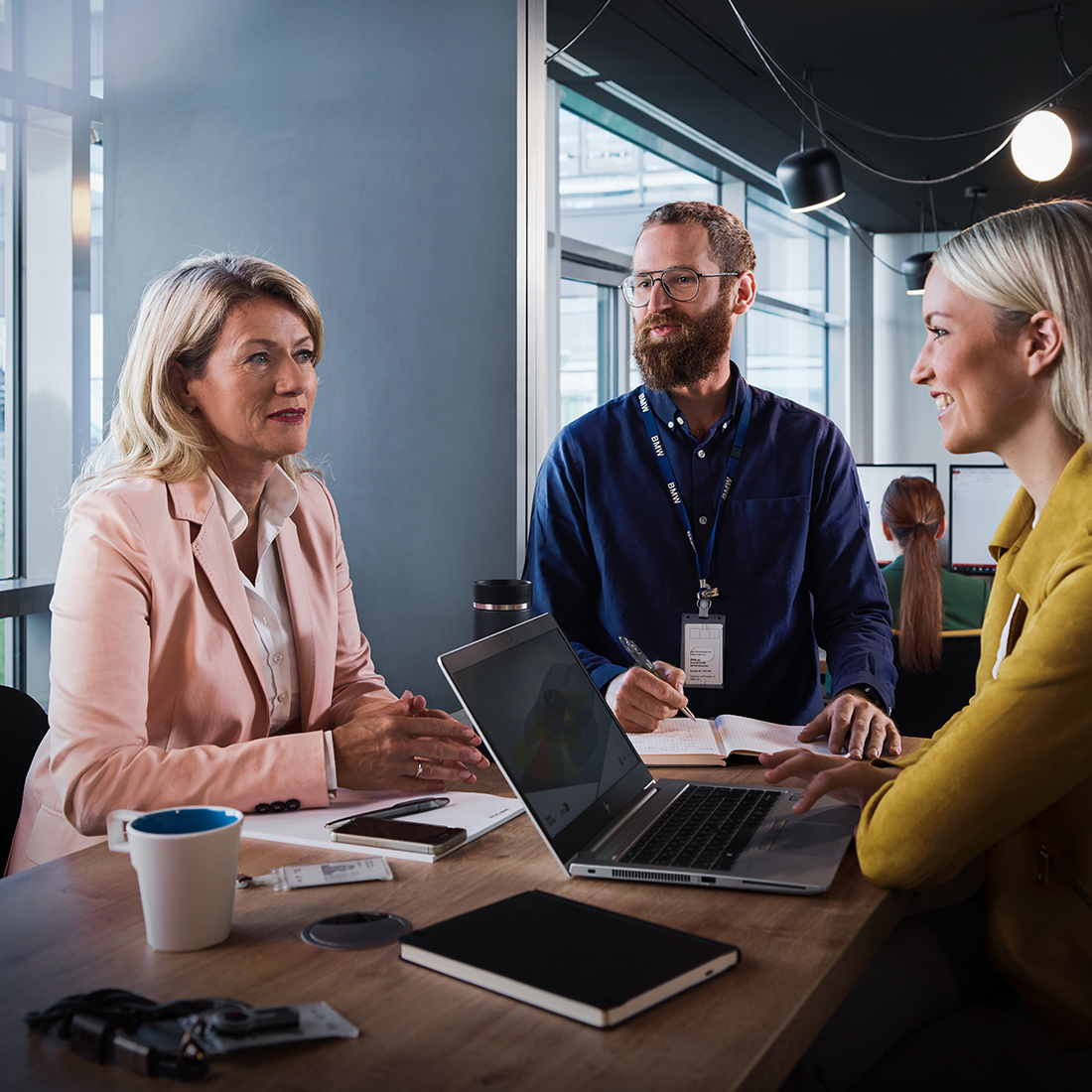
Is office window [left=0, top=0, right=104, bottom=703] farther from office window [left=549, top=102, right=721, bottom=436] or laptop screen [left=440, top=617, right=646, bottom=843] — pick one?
laptop screen [left=440, top=617, right=646, bottom=843]

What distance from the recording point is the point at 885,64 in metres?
5.70

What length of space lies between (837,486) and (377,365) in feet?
5.12

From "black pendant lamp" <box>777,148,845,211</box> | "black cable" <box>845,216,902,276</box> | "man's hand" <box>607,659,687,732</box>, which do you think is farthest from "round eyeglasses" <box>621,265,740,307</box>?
"black cable" <box>845,216,902,276</box>

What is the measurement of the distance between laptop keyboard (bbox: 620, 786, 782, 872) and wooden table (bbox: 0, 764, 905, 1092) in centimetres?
6

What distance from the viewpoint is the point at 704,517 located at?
237cm

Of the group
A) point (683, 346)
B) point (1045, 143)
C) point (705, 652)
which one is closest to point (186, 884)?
point (705, 652)

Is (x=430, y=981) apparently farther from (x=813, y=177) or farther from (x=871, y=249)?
(x=871, y=249)

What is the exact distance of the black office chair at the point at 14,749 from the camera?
5.16 feet

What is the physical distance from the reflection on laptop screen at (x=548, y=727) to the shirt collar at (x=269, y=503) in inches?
25.3

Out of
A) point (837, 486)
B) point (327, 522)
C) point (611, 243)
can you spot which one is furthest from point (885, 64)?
point (327, 522)

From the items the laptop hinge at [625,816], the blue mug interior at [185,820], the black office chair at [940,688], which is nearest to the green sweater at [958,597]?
the black office chair at [940,688]

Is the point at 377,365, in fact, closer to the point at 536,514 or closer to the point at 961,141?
the point at 536,514

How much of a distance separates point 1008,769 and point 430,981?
0.62 m

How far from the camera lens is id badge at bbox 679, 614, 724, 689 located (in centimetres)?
229
